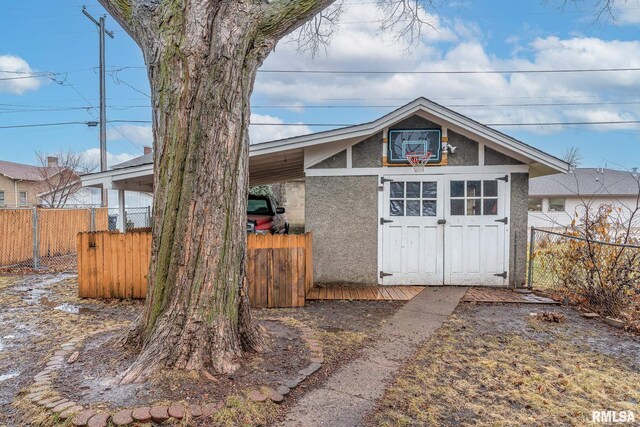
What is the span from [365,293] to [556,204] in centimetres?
2222

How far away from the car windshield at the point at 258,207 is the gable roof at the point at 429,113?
447 cm

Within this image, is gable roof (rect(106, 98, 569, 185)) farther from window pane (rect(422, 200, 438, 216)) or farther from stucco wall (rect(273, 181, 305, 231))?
stucco wall (rect(273, 181, 305, 231))

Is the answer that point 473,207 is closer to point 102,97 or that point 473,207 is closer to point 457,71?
point 457,71

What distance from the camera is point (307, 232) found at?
6.80 meters

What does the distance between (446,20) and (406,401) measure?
7190mm

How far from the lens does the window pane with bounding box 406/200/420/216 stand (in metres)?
7.10

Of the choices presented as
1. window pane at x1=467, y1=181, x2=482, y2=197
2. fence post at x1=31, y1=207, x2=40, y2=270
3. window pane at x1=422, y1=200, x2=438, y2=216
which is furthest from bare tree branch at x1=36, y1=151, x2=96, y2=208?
window pane at x1=467, y1=181, x2=482, y2=197

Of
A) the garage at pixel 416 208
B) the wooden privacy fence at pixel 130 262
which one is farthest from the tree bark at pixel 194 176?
the garage at pixel 416 208

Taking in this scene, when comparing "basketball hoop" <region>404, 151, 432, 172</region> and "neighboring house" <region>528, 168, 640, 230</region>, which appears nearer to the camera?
"basketball hoop" <region>404, 151, 432, 172</region>

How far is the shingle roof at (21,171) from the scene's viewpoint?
971 inches

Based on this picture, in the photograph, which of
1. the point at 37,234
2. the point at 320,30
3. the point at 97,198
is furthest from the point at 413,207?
the point at 97,198

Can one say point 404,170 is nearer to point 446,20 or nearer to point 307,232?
point 307,232

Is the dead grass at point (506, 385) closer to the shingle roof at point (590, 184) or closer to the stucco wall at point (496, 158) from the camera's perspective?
the stucco wall at point (496, 158)

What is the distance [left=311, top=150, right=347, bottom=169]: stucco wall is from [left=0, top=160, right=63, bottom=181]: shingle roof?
81.4ft
